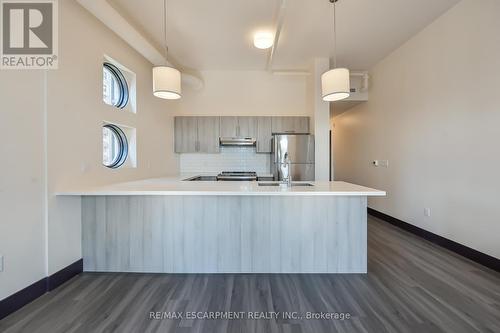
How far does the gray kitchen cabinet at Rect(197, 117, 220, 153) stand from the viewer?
5023 mm

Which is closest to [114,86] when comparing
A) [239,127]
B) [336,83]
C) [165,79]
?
[165,79]

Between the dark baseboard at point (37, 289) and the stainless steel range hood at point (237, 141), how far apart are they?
3234 mm

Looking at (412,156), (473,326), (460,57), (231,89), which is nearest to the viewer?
(473,326)

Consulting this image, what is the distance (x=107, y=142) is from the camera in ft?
11.3

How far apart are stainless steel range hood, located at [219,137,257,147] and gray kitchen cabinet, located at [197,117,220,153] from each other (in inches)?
6.0

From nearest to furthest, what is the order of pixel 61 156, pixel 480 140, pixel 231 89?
pixel 61 156 → pixel 480 140 → pixel 231 89

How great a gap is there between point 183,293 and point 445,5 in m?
4.66

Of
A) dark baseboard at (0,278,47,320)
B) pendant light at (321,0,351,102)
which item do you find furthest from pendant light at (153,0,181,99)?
dark baseboard at (0,278,47,320)

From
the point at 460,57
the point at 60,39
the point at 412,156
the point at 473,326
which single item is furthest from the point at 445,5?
the point at 60,39

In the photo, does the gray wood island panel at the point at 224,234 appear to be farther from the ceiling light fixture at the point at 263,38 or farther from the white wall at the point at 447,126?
the ceiling light fixture at the point at 263,38

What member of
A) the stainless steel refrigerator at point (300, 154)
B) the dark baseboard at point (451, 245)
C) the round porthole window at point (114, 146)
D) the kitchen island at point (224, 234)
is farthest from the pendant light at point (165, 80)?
the dark baseboard at point (451, 245)

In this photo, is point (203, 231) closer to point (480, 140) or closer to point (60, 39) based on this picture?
point (60, 39)

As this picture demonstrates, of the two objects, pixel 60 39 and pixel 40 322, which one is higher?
pixel 60 39

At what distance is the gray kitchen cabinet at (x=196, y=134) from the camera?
5.03 m
